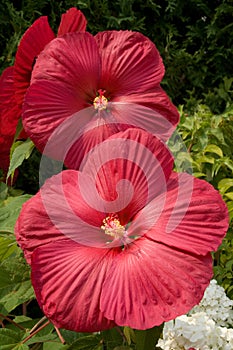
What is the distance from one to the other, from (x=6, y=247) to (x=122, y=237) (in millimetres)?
260

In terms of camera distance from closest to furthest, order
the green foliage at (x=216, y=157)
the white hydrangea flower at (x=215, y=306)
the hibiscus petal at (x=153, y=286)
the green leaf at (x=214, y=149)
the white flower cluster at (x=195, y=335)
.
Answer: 1. the hibiscus petal at (x=153, y=286)
2. the white flower cluster at (x=195, y=335)
3. the white hydrangea flower at (x=215, y=306)
4. the green foliage at (x=216, y=157)
5. the green leaf at (x=214, y=149)

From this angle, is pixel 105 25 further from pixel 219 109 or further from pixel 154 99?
pixel 154 99

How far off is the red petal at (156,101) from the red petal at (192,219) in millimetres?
152

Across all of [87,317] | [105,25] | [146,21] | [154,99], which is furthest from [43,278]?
[146,21]

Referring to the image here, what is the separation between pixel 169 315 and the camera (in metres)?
0.59

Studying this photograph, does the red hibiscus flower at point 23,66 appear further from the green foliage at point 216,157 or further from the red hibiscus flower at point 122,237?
the green foliage at point 216,157

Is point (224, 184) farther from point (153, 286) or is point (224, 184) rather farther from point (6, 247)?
point (153, 286)

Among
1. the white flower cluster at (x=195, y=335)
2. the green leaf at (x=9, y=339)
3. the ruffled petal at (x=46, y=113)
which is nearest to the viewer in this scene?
the ruffled petal at (x=46, y=113)

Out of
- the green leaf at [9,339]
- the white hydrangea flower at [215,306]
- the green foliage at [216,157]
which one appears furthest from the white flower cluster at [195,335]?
the green foliage at [216,157]

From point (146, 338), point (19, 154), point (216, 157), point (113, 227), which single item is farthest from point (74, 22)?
point (216, 157)

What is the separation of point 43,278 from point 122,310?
93 mm

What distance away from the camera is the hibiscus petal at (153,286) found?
0.59 meters

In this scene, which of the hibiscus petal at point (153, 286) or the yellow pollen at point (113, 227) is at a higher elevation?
the yellow pollen at point (113, 227)

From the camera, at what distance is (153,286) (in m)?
0.60
